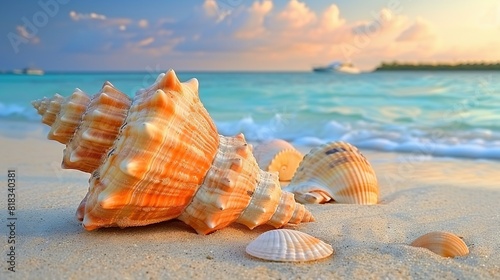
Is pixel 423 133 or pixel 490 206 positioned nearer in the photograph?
pixel 490 206

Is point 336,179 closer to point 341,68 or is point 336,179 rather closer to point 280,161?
point 280,161

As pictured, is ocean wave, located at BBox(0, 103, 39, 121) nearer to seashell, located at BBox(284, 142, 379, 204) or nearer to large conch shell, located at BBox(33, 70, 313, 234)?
seashell, located at BBox(284, 142, 379, 204)

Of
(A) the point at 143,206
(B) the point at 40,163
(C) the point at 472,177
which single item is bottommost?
(B) the point at 40,163

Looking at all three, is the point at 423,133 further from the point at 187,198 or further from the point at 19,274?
the point at 19,274

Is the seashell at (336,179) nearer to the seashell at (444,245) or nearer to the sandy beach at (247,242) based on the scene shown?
the sandy beach at (247,242)

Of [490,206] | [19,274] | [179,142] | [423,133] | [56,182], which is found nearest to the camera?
[19,274]

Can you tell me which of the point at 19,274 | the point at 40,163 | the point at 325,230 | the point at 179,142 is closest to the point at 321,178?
the point at 325,230
